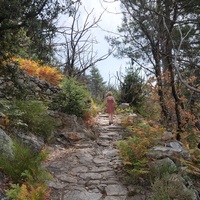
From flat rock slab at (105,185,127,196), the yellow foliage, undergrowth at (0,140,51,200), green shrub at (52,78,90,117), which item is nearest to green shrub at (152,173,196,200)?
flat rock slab at (105,185,127,196)

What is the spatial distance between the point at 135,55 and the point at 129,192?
24.0 ft

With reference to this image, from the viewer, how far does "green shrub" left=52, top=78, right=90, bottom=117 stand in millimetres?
7312

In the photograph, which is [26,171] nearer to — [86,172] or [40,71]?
[86,172]

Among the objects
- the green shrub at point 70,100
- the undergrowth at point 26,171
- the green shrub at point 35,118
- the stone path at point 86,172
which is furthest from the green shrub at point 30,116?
the undergrowth at point 26,171

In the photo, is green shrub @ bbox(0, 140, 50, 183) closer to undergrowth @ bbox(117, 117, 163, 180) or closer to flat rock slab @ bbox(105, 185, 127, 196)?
flat rock slab @ bbox(105, 185, 127, 196)

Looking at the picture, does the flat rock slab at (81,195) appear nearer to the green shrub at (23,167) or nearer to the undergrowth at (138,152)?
the green shrub at (23,167)

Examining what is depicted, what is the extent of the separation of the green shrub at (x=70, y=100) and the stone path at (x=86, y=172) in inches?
48.5

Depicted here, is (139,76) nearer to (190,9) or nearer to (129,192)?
(190,9)

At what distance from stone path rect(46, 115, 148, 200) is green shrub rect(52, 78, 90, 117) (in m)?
1.23

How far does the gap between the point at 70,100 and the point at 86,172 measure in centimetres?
308

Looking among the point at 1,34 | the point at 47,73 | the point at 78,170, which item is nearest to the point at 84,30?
the point at 47,73

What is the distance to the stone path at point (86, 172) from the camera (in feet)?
12.6

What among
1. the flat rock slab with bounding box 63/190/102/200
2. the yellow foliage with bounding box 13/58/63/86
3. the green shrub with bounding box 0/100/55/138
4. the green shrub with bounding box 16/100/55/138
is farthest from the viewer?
the yellow foliage with bounding box 13/58/63/86

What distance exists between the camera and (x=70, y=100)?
24.1 ft
